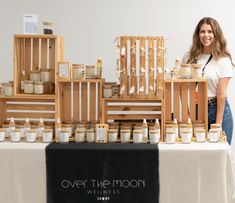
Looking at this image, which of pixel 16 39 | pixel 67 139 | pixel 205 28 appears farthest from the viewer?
pixel 205 28

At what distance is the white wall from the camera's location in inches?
157

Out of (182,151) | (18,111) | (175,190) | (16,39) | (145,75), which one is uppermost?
(16,39)

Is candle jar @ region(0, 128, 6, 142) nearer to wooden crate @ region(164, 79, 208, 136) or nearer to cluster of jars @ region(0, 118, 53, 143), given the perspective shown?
cluster of jars @ region(0, 118, 53, 143)

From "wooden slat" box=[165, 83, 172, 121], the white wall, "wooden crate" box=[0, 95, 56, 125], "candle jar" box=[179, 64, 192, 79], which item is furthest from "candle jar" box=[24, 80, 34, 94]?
the white wall

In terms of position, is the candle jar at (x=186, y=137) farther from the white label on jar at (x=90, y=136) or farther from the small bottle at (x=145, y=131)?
the white label on jar at (x=90, y=136)

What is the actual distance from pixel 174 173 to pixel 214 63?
35.9 inches

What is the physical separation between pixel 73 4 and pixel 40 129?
5.52ft

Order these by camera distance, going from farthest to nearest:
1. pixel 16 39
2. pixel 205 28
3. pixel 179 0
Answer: pixel 179 0
pixel 205 28
pixel 16 39

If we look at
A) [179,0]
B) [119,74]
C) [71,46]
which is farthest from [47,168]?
[179,0]

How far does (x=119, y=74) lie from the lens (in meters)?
2.72

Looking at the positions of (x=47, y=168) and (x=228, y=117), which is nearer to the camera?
(x=47, y=168)

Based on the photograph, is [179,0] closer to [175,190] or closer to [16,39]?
[16,39]

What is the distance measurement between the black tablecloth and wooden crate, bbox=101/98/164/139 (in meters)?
0.33

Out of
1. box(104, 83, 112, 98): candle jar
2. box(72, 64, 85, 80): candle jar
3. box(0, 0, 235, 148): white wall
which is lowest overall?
box(104, 83, 112, 98): candle jar
